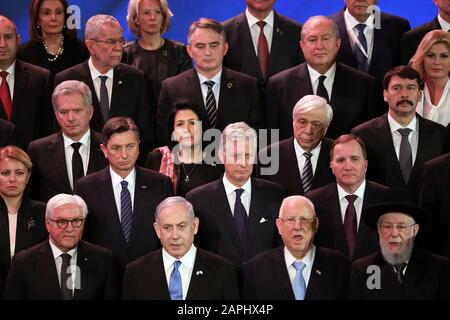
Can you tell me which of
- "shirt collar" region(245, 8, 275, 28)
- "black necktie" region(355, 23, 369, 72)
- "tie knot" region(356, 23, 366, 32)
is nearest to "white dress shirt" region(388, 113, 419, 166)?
"black necktie" region(355, 23, 369, 72)

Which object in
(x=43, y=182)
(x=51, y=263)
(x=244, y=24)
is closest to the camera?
(x=51, y=263)

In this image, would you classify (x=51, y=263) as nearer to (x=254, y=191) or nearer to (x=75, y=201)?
(x=75, y=201)

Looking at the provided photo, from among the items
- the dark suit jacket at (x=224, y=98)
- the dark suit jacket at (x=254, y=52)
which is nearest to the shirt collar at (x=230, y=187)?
the dark suit jacket at (x=224, y=98)

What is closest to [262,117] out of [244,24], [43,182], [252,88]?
[252,88]

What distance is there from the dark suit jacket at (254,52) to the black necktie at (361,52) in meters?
0.37

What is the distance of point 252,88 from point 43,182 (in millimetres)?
1445

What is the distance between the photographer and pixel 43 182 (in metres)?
8.34

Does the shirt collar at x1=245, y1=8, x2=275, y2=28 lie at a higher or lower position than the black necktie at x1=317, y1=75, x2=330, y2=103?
higher

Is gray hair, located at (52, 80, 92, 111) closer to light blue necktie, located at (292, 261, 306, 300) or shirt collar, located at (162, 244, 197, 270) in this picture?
shirt collar, located at (162, 244, 197, 270)

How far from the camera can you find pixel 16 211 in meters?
8.08

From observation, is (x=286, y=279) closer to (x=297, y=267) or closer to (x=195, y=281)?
(x=297, y=267)

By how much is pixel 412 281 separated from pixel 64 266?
194 cm

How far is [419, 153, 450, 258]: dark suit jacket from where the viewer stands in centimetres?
809

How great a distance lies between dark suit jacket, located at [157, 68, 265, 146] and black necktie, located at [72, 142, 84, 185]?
569mm
